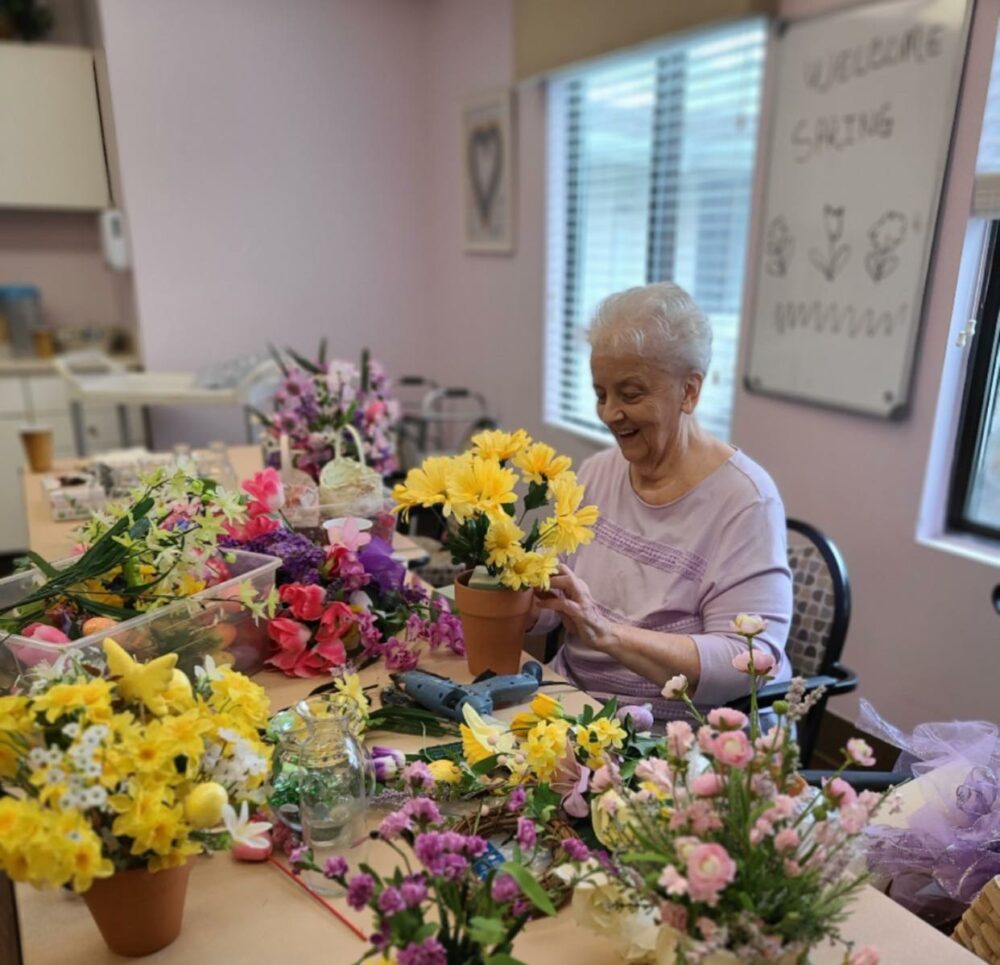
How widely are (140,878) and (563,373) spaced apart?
3191mm

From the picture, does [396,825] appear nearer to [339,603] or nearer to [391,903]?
[391,903]

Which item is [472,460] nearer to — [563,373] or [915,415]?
[915,415]

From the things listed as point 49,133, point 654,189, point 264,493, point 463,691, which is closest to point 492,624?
point 463,691

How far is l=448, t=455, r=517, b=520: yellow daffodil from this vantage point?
1.22 m

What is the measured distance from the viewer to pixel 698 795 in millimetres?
680

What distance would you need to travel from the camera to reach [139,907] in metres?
0.82

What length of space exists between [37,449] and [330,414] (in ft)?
3.81

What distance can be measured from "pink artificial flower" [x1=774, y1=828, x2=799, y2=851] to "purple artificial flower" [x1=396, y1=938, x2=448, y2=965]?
0.28 metres

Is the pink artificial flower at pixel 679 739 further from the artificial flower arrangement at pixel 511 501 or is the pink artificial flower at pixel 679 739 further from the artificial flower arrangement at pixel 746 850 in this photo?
the artificial flower arrangement at pixel 511 501

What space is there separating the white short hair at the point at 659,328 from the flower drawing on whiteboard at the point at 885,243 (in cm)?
94

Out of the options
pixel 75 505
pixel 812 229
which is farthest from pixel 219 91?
pixel 812 229

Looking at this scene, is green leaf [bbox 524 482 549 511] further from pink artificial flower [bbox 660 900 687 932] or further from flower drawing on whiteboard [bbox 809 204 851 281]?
flower drawing on whiteboard [bbox 809 204 851 281]

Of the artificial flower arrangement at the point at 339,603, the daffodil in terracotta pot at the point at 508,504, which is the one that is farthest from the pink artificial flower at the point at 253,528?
the daffodil in terracotta pot at the point at 508,504

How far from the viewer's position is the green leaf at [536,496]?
4.09 feet
